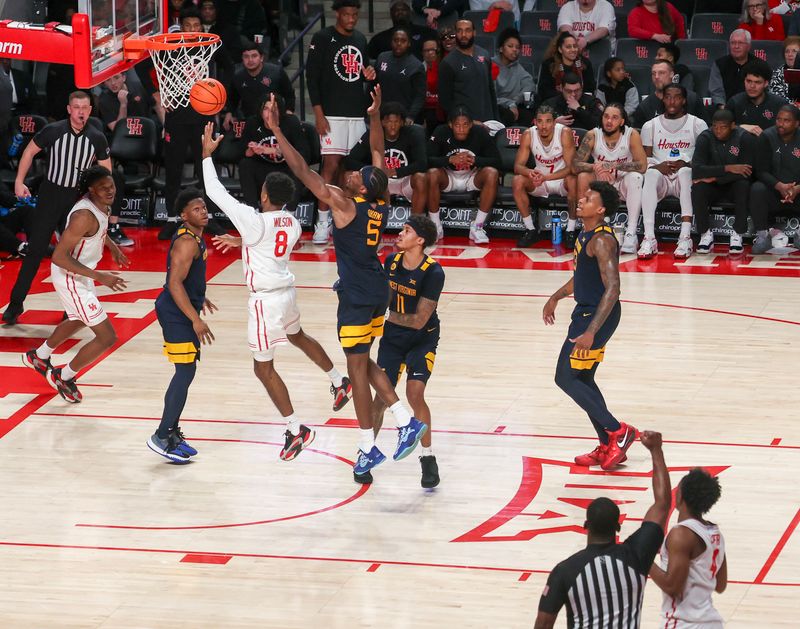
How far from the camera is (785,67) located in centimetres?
1672

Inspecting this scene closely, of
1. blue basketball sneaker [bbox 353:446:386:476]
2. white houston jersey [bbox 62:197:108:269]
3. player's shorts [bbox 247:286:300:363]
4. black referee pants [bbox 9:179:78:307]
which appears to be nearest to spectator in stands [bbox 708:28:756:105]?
black referee pants [bbox 9:179:78:307]

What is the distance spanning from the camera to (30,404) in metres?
11.2

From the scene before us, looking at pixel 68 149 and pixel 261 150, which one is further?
pixel 261 150

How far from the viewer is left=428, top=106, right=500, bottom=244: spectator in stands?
53.3 ft

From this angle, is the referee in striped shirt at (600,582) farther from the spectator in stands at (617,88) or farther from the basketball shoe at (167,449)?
the spectator in stands at (617,88)

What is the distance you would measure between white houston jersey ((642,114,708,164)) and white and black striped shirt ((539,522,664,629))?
10.6 meters

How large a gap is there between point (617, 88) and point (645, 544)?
1157 cm

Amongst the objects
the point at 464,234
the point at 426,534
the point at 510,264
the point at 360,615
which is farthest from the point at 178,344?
the point at 464,234

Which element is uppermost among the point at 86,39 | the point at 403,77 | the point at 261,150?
the point at 86,39

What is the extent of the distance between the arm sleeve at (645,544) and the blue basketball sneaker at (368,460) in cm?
342

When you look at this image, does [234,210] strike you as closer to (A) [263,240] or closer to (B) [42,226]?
(A) [263,240]

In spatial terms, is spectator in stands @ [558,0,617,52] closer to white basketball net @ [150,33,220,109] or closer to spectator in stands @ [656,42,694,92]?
spectator in stands @ [656,42,694,92]

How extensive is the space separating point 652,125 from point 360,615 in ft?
31.9

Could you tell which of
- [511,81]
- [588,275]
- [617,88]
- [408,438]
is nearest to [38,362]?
[408,438]
